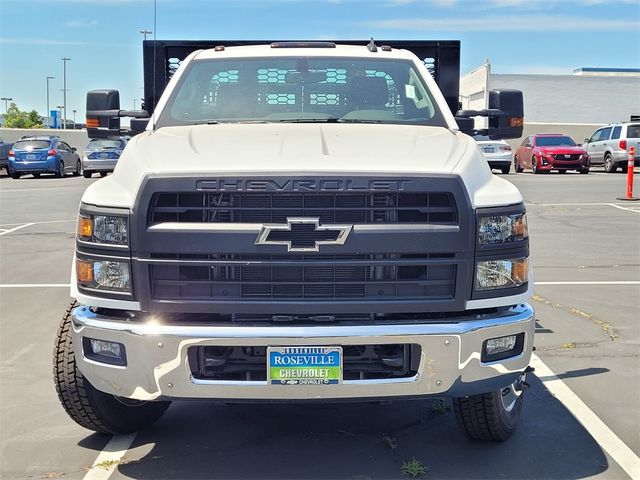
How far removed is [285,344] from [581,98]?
5540 centimetres

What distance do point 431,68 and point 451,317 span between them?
14.2 feet

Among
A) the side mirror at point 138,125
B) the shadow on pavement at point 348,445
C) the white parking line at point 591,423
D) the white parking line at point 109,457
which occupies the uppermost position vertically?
the side mirror at point 138,125

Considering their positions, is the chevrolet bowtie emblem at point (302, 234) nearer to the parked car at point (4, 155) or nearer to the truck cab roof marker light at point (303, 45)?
the truck cab roof marker light at point (303, 45)

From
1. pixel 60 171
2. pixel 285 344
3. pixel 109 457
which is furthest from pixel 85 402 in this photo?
Answer: pixel 60 171

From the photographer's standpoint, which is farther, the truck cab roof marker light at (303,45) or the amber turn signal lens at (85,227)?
the truck cab roof marker light at (303,45)

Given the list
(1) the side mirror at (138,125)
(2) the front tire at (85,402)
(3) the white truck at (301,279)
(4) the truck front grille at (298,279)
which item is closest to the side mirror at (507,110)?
(3) the white truck at (301,279)

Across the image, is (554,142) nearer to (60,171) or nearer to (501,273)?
(60,171)

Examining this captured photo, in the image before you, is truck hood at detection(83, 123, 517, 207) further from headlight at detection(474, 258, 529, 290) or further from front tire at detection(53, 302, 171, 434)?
front tire at detection(53, 302, 171, 434)

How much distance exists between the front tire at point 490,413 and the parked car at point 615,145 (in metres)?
26.5

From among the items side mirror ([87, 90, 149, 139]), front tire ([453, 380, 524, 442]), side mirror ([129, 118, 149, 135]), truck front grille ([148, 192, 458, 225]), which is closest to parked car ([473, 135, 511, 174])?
side mirror ([87, 90, 149, 139])

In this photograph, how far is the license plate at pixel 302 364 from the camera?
11.8ft

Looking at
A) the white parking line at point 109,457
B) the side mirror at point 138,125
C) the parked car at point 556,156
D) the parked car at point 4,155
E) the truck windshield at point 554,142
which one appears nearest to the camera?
the white parking line at point 109,457

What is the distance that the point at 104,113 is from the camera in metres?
5.73

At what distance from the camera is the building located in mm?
54312
